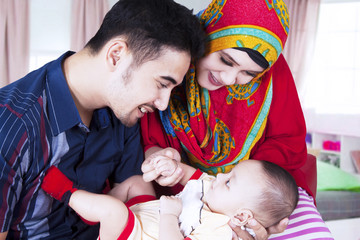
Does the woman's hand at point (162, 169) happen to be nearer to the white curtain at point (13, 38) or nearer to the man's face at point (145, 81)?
the man's face at point (145, 81)

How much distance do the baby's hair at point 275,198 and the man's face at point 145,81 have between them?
0.46 m

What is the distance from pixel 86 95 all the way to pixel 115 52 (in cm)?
20

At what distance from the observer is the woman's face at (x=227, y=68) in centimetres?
138

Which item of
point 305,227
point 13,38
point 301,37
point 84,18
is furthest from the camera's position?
point 301,37

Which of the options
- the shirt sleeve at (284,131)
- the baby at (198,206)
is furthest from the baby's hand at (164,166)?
the shirt sleeve at (284,131)

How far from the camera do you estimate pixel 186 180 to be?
1.45 meters

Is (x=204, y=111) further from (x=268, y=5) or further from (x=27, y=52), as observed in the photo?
(x=27, y=52)

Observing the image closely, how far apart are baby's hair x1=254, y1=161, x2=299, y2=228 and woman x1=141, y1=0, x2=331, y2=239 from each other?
427mm

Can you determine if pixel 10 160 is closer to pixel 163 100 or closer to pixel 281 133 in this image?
pixel 163 100

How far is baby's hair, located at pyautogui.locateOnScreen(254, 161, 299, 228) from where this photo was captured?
116 centimetres

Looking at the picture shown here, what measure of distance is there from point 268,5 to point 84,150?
0.92 metres

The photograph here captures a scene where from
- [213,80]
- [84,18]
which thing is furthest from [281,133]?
[84,18]

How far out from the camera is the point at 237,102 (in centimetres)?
163

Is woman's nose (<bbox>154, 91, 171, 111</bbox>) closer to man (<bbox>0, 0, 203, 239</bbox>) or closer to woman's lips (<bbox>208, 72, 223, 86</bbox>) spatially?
man (<bbox>0, 0, 203, 239</bbox>)
